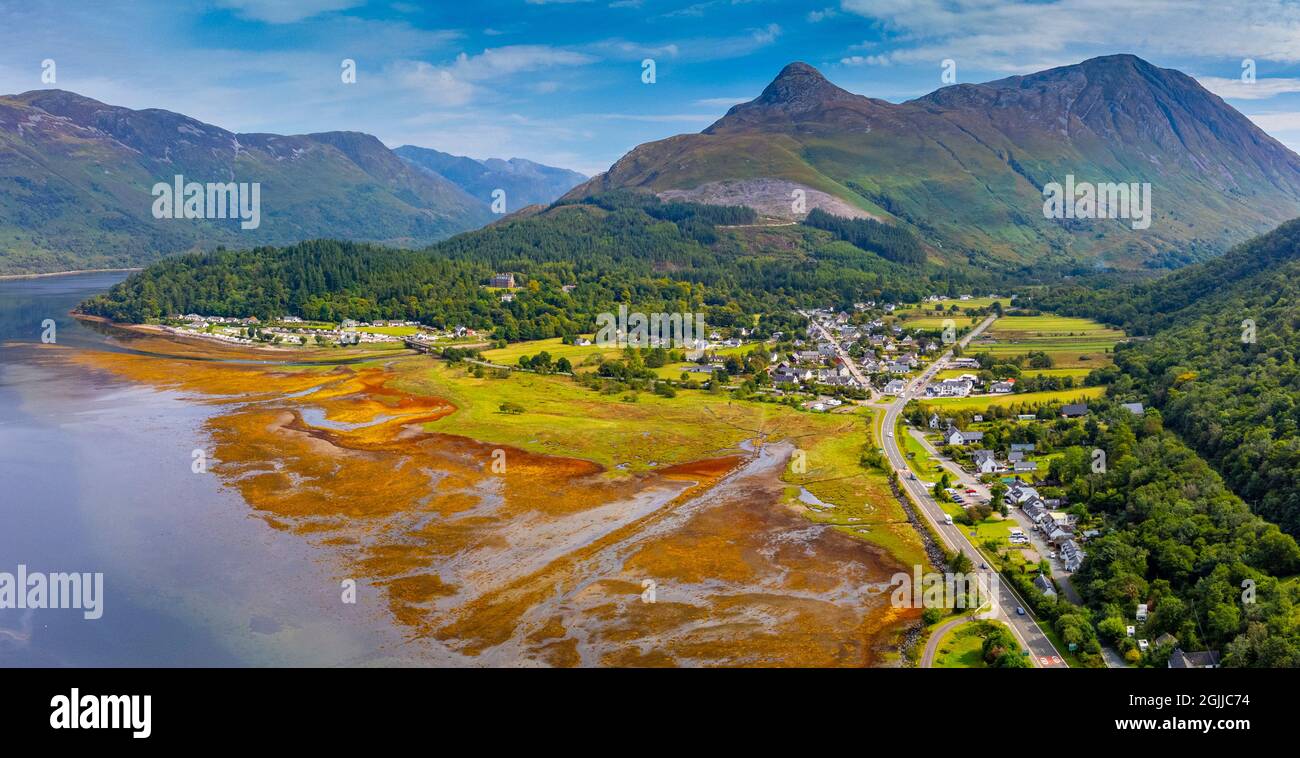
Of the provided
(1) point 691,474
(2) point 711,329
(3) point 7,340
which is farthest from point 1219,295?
(3) point 7,340

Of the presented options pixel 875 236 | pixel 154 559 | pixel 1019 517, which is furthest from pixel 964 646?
pixel 875 236

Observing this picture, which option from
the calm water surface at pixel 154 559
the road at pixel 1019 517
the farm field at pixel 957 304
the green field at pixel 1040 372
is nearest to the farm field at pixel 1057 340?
the green field at pixel 1040 372

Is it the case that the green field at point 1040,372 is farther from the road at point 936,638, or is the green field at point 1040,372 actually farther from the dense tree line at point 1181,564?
the road at point 936,638

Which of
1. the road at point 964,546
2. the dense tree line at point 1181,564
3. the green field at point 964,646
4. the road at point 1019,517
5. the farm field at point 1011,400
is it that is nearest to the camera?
the dense tree line at point 1181,564

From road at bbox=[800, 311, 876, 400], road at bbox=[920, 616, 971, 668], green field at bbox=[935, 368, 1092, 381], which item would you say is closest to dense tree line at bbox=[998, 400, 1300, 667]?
road at bbox=[920, 616, 971, 668]

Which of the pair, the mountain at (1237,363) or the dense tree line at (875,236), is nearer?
the mountain at (1237,363)

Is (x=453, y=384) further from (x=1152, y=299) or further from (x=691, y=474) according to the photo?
(x=1152, y=299)
